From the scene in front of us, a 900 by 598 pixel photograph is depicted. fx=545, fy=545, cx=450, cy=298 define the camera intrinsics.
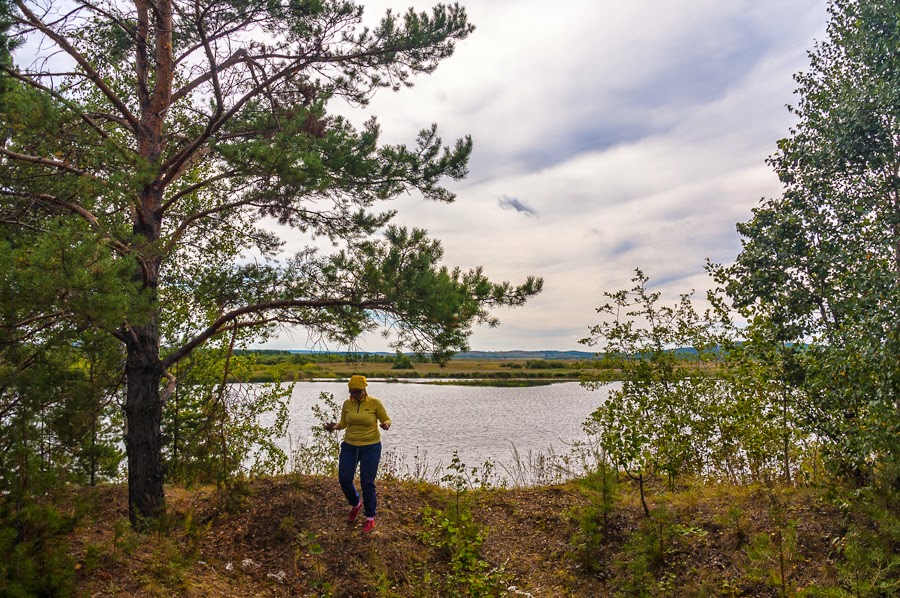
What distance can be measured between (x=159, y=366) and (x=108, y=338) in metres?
0.64

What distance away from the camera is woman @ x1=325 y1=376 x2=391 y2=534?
6.23 m

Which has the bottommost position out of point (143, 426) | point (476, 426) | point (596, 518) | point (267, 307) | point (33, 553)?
point (476, 426)

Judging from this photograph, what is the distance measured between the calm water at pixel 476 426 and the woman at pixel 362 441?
3.91 m

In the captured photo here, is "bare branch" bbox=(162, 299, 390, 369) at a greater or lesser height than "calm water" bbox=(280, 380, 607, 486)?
greater

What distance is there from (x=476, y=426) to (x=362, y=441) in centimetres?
1637

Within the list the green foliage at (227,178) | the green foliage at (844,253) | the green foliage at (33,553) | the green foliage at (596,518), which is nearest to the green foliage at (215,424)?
the green foliage at (227,178)

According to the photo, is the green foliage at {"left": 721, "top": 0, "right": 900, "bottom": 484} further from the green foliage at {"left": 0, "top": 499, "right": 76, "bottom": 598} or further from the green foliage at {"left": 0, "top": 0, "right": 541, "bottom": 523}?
the green foliage at {"left": 0, "top": 499, "right": 76, "bottom": 598}

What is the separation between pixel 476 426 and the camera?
2208 cm

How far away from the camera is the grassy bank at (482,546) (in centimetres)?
491

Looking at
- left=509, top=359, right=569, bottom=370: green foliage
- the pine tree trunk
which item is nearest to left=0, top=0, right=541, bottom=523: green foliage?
the pine tree trunk

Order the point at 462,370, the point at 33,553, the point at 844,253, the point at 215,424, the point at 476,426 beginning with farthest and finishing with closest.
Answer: the point at 462,370 < the point at 476,426 < the point at 215,424 < the point at 844,253 < the point at 33,553

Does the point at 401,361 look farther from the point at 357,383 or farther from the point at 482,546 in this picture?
the point at 482,546

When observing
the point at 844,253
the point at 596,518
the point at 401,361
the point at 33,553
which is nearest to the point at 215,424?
the point at 401,361

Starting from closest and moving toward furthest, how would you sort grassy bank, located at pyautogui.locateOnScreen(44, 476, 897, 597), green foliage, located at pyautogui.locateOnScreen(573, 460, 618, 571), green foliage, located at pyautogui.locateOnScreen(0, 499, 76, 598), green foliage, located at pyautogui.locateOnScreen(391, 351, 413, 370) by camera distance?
green foliage, located at pyautogui.locateOnScreen(0, 499, 76, 598)
grassy bank, located at pyautogui.locateOnScreen(44, 476, 897, 597)
green foliage, located at pyautogui.locateOnScreen(573, 460, 618, 571)
green foliage, located at pyautogui.locateOnScreen(391, 351, 413, 370)
